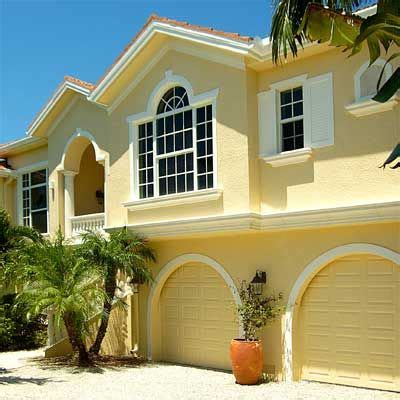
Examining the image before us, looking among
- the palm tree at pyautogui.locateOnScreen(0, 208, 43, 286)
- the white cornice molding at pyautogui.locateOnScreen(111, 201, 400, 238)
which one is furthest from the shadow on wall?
the palm tree at pyautogui.locateOnScreen(0, 208, 43, 286)

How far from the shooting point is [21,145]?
74.3 ft

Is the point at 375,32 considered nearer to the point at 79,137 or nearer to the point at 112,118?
the point at 112,118

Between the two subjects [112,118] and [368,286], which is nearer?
[368,286]

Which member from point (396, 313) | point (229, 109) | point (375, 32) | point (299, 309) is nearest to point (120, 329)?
point (299, 309)

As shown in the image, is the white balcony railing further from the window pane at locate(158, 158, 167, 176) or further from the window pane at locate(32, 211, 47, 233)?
the window pane at locate(158, 158, 167, 176)

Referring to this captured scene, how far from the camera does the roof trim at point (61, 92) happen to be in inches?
740

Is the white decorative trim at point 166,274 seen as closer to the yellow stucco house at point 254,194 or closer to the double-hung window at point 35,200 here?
the yellow stucco house at point 254,194

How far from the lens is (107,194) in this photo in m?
17.7

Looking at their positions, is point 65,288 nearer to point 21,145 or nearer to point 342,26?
point 21,145

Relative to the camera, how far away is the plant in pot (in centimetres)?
1313

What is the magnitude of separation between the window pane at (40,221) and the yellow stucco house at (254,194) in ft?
15.4

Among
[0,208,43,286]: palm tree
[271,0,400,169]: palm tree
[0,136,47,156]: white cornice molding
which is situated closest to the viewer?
[271,0,400,169]: palm tree

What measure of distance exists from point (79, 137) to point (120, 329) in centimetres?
638

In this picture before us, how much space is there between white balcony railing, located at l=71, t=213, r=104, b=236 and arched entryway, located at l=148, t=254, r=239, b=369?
3.25 m
